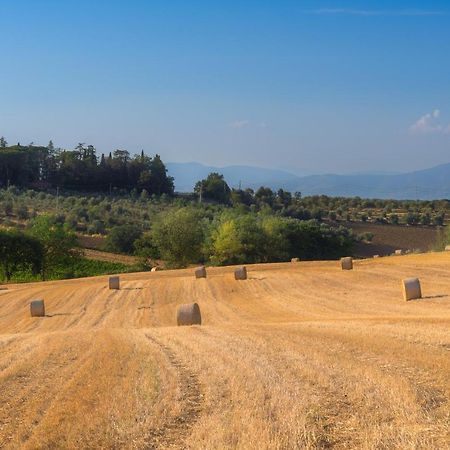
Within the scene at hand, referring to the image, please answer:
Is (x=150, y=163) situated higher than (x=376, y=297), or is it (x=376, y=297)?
(x=150, y=163)

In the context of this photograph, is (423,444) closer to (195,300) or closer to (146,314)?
(146,314)

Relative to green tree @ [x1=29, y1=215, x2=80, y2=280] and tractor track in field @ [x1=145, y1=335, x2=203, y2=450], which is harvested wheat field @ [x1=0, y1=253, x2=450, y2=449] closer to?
tractor track in field @ [x1=145, y1=335, x2=203, y2=450]

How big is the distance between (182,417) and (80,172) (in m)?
119

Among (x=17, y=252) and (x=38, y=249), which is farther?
(x=38, y=249)

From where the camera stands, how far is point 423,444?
611cm

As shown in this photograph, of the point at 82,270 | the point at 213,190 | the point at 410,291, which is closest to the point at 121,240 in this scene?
the point at 82,270

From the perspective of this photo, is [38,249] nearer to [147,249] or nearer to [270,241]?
[147,249]

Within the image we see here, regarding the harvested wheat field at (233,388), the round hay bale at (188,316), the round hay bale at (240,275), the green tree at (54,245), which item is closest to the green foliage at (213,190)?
the green tree at (54,245)

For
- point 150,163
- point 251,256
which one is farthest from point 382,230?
point 150,163

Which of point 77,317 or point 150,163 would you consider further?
point 150,163

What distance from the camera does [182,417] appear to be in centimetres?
735

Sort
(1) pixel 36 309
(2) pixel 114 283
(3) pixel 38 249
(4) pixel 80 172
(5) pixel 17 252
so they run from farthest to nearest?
1. (4) pixel 80 172
2. (3) pixel 38 249
3. (5) pixel 17 252
4. (2) pixel 114 283
5. (1) pixel 36 309

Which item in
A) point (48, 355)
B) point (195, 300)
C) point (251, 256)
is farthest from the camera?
point (251, 256)

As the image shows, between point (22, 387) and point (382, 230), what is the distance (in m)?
84.9
